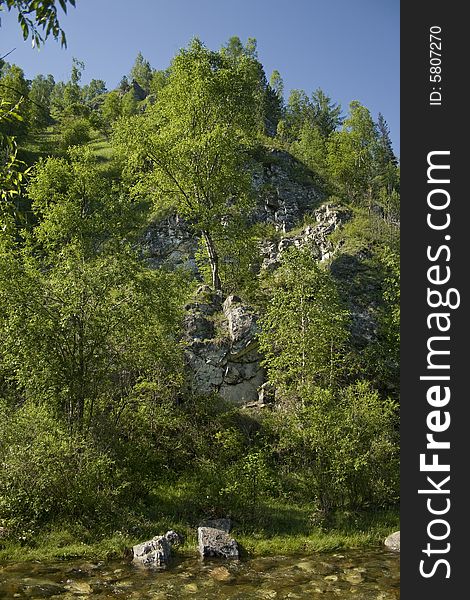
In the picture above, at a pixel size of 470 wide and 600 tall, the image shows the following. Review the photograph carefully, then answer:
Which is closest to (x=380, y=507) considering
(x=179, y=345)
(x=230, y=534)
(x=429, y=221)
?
(x=230, y=534)

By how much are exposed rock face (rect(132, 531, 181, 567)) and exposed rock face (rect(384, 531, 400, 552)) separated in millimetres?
6625

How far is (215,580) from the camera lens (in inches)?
504

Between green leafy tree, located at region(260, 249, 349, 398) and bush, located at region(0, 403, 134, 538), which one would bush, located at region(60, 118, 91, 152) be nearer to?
green leafy tree, located at region(260, 249, 349, 398)

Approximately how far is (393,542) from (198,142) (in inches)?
908

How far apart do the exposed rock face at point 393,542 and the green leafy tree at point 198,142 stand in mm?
17513

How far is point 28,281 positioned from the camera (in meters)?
16.9

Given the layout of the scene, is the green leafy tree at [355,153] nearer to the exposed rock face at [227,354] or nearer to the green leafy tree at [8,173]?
the exposed rock face at [227,354]

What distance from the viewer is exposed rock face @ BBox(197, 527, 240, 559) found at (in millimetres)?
14734

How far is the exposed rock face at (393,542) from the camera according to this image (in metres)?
15.7

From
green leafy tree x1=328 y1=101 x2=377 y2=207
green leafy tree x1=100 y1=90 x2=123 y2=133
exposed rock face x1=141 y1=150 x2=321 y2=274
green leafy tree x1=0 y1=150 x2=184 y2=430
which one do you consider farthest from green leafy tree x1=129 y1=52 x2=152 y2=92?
green leafy tree x1=0 y1=150 x2=184 y2=430

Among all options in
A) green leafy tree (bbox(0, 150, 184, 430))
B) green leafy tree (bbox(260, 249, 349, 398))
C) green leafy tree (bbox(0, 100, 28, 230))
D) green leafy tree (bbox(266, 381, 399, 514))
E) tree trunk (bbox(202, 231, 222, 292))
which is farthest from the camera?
tree trunk (bbox(202, 231, 222, 292))

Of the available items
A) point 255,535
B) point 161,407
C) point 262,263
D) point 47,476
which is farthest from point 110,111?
point 255,535

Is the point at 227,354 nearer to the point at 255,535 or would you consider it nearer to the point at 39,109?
the point at 255,535

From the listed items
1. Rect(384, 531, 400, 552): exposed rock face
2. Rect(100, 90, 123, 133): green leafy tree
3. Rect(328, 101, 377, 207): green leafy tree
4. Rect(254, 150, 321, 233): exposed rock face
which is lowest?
Rect(384, 531, 400, 552): exposed rock face
